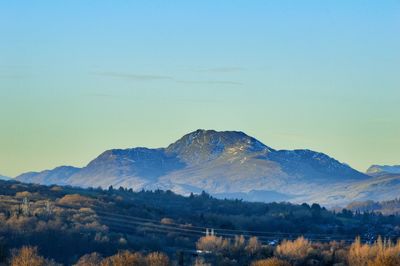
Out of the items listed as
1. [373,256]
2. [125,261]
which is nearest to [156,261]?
[125,261]

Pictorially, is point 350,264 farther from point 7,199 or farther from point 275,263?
point 7,199

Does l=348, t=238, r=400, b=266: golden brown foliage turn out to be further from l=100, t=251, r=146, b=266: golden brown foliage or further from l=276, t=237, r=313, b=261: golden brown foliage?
l=100, t=251, r=146, b=266: golden brown foliage

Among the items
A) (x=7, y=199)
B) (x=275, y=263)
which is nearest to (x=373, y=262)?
(x=275, y=263)

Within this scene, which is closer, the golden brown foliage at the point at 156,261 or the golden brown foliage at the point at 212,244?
the golden brown foliage at the point at 156,261

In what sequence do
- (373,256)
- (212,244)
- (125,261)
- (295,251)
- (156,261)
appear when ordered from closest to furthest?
(125,261) → (156,261) → (373,256) → (295,251) → (212,244)

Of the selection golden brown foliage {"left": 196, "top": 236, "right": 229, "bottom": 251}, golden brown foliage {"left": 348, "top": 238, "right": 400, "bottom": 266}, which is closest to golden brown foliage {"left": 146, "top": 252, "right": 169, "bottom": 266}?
golden brown foliage {"left": 348, "top": 238, "right": 400, "bottom": 266}

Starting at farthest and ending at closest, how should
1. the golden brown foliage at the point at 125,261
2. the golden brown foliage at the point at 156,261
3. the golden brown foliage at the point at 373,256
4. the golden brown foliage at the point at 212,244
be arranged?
the golden brown foliage at the point at 212,244 < the golden brown foliage at the point at 373,256 < the golden brown foliage at the point at 156,261 < the golden brown foliage at the point at 125,261

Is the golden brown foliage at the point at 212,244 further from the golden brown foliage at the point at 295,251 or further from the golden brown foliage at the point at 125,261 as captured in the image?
the golden brown foliage at the point at 125,261

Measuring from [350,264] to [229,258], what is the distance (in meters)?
15.9

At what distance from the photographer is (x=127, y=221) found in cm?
19788

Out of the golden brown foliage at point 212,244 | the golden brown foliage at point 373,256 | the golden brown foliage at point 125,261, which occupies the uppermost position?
the golden brown foliage at point 212,244

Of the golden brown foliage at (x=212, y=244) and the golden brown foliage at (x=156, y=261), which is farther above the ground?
the golden brown foliage at (x=212, y=244)

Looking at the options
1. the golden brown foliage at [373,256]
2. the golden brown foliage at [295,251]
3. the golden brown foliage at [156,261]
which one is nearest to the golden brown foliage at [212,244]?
the golden brown foliage at [295,251]

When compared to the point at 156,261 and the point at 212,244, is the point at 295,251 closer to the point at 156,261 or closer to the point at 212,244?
the point at 212,244
